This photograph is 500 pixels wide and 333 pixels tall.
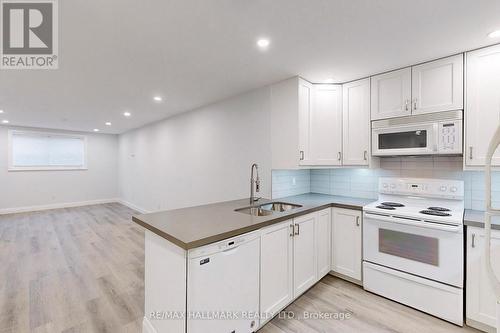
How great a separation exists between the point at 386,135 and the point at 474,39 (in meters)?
1.05

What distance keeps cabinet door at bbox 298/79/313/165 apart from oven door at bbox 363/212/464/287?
0.97 metres

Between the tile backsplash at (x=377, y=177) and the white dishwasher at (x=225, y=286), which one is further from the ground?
the tile backsplash at (x=377, y=177)

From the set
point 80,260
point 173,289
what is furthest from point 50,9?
point 80,260

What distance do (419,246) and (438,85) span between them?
64.1 inches

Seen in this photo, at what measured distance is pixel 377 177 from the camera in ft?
9.53

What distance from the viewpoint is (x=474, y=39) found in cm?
188

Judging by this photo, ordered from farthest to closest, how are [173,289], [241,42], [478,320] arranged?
[241,42] → [478,320] → [173,289]

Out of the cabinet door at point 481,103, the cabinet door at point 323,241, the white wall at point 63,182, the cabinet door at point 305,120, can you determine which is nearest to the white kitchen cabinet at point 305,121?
the cabinet door at point 305,120

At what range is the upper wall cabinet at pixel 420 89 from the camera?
2.13 metres

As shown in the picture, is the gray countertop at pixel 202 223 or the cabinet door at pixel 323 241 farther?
the cabinet door at pixel 323 241

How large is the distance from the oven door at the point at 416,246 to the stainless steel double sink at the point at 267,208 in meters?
0.88

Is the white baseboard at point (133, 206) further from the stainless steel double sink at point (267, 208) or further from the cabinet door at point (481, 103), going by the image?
the cabinet door at point (481, 103)

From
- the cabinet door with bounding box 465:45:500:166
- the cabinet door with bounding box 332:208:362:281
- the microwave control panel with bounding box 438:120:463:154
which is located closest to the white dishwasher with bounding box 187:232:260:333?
the cabinet door with bounding box 332:208:362:281

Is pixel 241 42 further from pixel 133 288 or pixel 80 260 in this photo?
pixel 80 260
